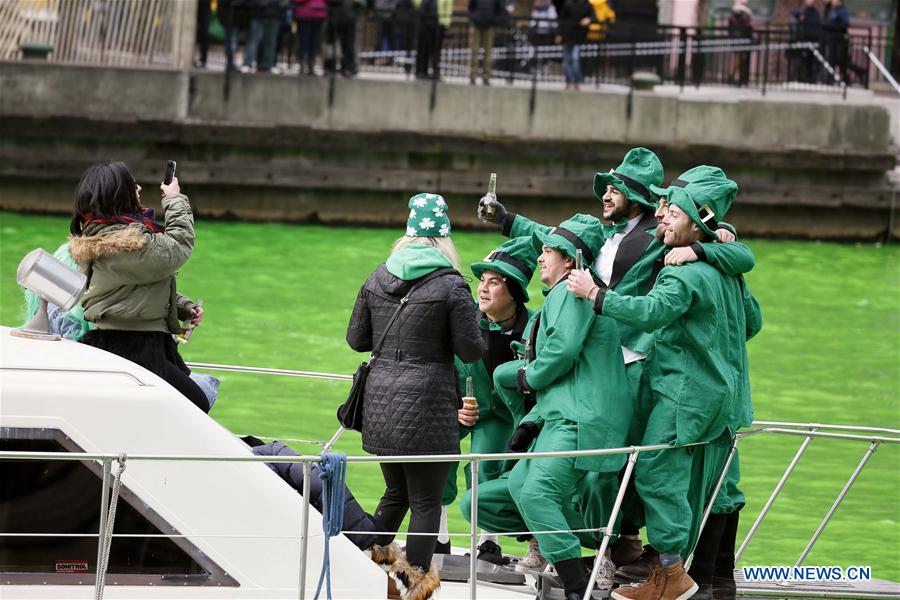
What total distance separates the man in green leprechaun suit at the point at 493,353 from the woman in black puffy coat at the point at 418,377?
563 millimetres

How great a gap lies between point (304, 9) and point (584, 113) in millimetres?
4182

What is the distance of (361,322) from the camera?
20.0ft

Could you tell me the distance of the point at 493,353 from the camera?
6.80 meters

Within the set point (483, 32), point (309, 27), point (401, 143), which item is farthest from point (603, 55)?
point (309, 27)

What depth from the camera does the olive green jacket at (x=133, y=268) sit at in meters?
6.19

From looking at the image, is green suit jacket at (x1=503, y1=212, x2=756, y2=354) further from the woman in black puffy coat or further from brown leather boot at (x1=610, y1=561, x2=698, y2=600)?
brown leather boot at (x1=610, y1=561, x2=698, y2=600)

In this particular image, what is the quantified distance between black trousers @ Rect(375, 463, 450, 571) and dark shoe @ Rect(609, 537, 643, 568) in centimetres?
76

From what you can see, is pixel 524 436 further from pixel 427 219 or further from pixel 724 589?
pixel 724 589

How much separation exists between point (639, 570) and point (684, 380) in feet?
2.66

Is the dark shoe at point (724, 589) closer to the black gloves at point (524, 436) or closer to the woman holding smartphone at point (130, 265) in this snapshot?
the black gloves at point (524, 436)

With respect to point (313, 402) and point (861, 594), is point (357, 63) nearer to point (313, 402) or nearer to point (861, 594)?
point (313, 402)

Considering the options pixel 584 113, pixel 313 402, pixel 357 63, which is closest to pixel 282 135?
pixel 357 63

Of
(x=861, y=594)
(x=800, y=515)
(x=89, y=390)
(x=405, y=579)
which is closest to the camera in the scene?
(x=89, y=390)

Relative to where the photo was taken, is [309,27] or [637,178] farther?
[309,27]
